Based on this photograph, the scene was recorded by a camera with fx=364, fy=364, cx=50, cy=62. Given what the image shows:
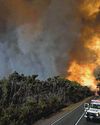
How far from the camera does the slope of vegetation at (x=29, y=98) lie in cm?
3172

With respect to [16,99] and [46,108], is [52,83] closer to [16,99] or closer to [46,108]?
[16,99]

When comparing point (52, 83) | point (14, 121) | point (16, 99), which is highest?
point (52, 83)

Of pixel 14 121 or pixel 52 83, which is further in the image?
pixel 52 83

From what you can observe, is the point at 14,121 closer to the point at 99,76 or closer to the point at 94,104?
the point at 94,104

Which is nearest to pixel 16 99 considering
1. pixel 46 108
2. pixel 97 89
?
pixel 46 108

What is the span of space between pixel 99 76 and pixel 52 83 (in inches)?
2344

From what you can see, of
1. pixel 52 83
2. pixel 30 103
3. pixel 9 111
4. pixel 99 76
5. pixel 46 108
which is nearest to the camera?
pixel 9 111

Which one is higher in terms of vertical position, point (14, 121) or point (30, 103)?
point (30, 103)

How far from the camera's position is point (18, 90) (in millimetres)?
65625

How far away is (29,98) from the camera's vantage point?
5422 centimetres

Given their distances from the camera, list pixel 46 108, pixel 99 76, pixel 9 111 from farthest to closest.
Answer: pixel 99 76, pixel 46 108, pixel 9 111

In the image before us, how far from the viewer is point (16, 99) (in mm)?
59281

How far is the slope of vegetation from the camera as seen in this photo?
31722 mm

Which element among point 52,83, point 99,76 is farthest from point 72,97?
point 99,76
